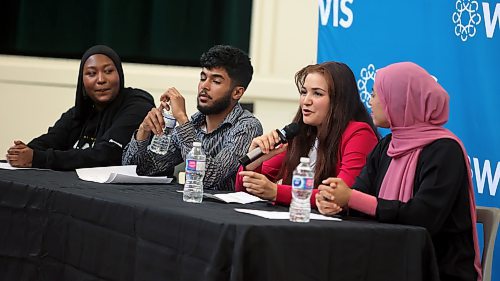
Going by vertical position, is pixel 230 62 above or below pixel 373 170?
above

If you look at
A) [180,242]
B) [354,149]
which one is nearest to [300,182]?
[180,242]

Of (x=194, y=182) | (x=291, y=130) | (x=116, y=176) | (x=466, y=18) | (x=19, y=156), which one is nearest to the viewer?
(x=194, y=182)

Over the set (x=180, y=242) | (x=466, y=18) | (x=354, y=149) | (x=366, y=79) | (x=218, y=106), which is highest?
(x=466, y=18)

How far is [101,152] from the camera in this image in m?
3.99

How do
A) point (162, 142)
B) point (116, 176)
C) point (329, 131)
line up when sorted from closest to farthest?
1. point (329, 131)
2. point (116, 176)
3. point (162, 142)

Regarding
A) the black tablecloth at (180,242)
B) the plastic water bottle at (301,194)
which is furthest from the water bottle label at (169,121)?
the plastic water bottle at (301,194)

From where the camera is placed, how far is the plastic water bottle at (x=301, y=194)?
242 centimetres

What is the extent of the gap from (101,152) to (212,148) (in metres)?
0.65

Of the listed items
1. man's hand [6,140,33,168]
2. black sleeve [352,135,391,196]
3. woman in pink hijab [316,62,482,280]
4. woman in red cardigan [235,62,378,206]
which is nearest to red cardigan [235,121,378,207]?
woman in red cardigan [235,62,378,206]

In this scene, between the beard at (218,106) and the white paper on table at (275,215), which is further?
the beard at (218,106)

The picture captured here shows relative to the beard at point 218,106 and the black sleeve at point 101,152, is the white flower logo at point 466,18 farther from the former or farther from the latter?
the black sleeve at point 101,152

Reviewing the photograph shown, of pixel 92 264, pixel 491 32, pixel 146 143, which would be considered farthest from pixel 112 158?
pixel 491 32

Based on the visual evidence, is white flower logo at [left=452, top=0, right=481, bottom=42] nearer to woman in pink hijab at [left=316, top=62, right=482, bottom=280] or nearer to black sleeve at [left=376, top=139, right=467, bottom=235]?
woman in pink hijab at [left=316, top=62, right=482, bottom=280]

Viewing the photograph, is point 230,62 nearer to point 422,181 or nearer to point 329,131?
point 329,131
